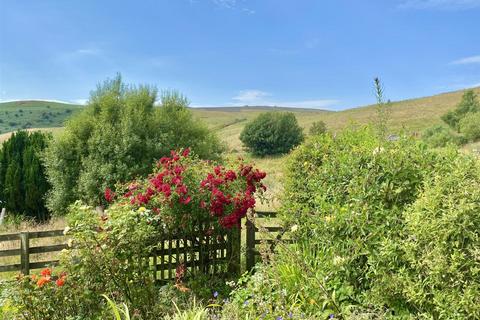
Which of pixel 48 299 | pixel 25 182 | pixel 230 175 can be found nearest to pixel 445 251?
pixel 230 175

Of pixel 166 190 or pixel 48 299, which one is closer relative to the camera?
pixel 48 299

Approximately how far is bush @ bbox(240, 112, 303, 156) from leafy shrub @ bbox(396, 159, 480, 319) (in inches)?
1834

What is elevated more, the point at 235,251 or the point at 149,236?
the point at 149,236

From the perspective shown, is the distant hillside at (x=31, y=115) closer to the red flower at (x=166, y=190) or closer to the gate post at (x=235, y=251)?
the gate post at (x=235, y=251)

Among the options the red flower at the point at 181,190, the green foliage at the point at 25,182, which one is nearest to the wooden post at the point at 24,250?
the red flower at the point at 181,190

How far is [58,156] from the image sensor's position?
13570 mm

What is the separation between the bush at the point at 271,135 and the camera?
5062 centimetres

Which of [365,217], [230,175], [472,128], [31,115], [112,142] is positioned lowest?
[365,217]

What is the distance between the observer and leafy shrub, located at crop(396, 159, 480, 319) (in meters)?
3.21

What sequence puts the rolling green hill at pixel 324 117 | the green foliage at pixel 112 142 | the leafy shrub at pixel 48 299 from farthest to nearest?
the rolling green hill at pixel 324 117
the green foliage at pixel 112 142
the leafy shrub at pixel 48 299

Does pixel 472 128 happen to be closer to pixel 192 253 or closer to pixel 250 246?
pixel 250 246

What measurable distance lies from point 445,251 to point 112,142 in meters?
11.4

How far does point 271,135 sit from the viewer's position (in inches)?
1986

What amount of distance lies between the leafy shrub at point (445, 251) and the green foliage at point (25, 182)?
525 inches
